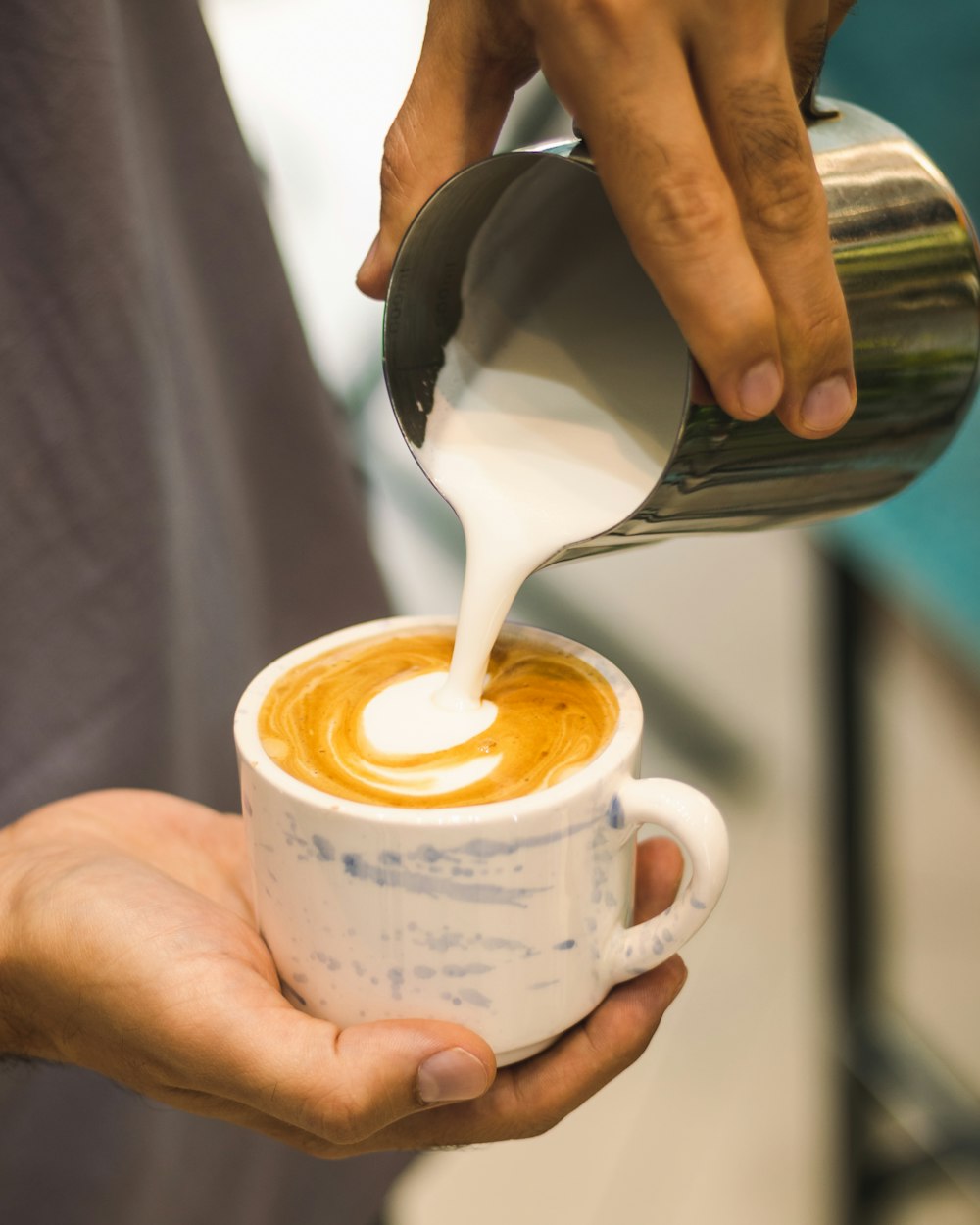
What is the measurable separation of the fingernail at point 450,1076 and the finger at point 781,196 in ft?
1.20

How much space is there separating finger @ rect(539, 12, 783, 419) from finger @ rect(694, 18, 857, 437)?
0.01 metres

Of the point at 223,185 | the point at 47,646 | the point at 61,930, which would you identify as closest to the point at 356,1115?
the point at 61,930

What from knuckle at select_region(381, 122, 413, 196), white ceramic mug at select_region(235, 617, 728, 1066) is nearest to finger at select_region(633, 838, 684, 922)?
white ceramic mug at select_region(235, 617, 728, 1066)

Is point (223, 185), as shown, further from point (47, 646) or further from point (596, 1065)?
point (596, 1065)

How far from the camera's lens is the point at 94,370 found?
34.2 inches

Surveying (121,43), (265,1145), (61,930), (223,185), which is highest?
(121,43)

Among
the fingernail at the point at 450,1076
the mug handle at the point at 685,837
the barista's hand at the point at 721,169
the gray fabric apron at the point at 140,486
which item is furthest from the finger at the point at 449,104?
the fingernail at the point at 450,1076

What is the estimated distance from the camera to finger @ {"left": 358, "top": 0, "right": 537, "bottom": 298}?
668 millimetres

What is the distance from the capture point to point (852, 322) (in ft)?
2.22

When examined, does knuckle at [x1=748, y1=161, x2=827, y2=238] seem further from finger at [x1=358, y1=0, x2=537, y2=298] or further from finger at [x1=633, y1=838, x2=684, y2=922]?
finger at [x1=633, y1=838, x2=684, y2=922]

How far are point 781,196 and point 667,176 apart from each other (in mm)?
60

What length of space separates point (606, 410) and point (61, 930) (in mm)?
443

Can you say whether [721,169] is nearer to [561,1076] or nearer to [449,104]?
[449,104]

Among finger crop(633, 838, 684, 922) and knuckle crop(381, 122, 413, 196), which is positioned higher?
knuckle crop(381, 122, 413, 196)
